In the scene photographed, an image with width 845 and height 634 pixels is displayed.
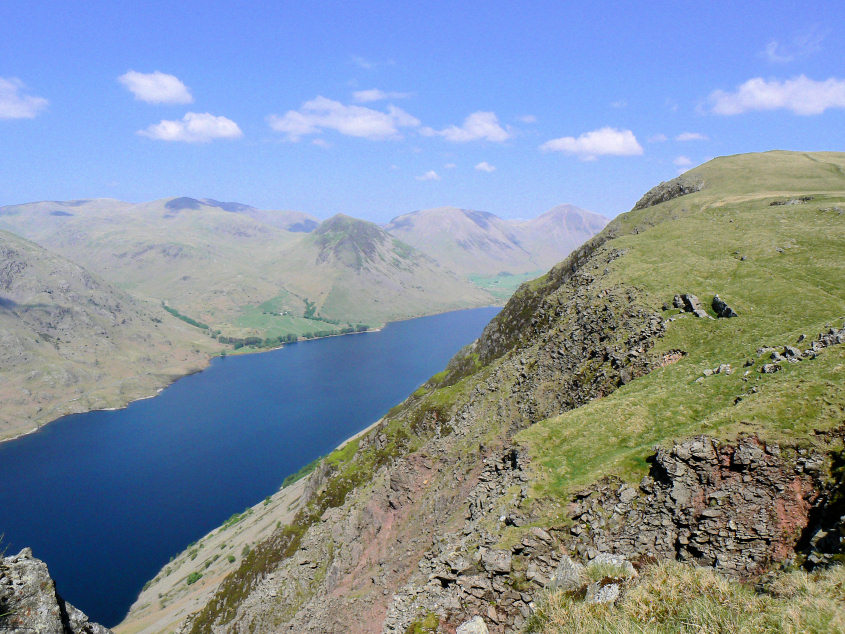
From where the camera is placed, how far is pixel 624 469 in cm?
2491

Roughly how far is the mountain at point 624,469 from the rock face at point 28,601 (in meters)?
16.6

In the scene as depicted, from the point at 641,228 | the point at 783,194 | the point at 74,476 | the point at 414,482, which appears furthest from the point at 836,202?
the point at 74,476

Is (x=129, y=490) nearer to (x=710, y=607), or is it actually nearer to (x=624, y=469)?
(x=624, y=469)

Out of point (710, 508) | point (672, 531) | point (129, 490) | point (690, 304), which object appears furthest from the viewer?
point (129, 490)

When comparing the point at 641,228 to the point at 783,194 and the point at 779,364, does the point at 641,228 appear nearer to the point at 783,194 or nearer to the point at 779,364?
the point at 783,194

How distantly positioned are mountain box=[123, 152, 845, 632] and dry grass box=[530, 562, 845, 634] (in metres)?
0.08

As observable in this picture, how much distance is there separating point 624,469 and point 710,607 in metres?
12.2

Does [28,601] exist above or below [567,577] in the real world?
above

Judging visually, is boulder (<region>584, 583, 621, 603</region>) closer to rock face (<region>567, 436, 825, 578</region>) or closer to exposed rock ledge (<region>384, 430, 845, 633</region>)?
exposed rock ledge (<region>384, 430, 845, 633</region>)

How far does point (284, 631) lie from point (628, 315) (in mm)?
48593

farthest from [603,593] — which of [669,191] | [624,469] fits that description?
[669,191]

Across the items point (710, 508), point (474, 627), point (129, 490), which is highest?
point (710, 508)

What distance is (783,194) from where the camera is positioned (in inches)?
2864

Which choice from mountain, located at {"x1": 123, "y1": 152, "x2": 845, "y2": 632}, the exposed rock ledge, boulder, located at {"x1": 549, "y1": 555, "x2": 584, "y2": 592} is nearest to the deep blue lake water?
mountain, located at {"x1": 123, "y1": 152, "x2": 845, "y2": 632}
